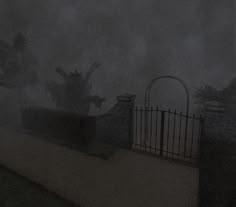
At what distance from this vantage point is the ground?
3.67 m

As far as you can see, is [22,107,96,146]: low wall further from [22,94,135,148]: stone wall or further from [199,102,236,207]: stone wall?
[199,102,236,207]: stone wall

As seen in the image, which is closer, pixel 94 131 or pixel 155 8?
pixel 94 131

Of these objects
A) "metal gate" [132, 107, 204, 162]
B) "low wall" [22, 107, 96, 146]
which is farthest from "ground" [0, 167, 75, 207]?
"metal gate" [132, 107, 204, 162]

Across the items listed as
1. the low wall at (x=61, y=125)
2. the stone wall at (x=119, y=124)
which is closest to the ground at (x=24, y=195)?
the low wall at (x=61, y=125)

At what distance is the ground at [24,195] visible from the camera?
367cm

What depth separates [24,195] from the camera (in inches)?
154

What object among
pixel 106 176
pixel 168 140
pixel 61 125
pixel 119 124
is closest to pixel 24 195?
pixel 106 176

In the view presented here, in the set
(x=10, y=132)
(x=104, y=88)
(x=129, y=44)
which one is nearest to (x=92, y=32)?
(x=129, y=44)

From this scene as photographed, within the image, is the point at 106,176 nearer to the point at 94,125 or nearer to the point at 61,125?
the point at 94,125

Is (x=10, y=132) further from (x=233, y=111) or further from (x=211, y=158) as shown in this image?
(x=233, y=111)

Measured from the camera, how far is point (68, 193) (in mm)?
4129

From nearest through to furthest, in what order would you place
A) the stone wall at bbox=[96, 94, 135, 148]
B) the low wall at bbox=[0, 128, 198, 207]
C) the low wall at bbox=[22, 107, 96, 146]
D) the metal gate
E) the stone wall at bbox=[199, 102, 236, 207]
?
the stone wall at bbox=[199, 102, 236, 207] < the low wall at bbox=[0, 128, 198, 207] < the metal gate < the stone wall at bbox=[96, 94, 135, 148] < the low wall at bbox=[22, 107, 96, 146]

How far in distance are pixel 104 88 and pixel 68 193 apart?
14.7 meters

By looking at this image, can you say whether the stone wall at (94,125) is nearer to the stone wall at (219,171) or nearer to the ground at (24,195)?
the ground at (24,195)
